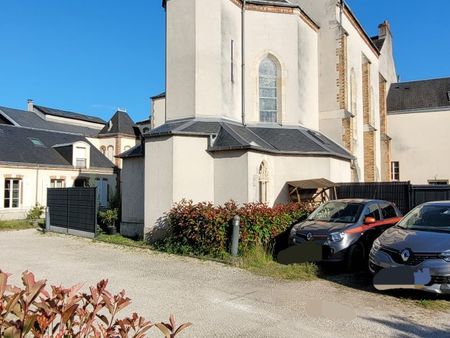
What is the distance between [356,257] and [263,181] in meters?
5.38

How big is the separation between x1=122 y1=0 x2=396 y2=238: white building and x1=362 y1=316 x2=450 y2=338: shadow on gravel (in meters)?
7.40

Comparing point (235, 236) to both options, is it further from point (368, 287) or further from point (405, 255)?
point (405, 255)

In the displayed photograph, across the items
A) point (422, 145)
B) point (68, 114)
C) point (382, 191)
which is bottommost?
point (382, 191)

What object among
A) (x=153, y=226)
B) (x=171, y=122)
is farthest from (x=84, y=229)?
Result: (x=171, y=122)

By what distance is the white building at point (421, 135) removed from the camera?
29266 millimetres

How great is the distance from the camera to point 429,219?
7.77 meters

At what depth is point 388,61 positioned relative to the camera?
33781 mm

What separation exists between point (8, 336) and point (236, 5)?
16.8 m

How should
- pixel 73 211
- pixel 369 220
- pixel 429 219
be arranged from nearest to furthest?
1. pixel 429 219
2. pixel 369 220
3. pixel 73 211

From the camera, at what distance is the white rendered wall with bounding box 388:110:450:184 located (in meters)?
29.2

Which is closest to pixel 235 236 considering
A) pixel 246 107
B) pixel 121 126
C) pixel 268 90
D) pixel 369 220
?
pixel 369 220

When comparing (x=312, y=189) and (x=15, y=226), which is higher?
(x=312, y=189)

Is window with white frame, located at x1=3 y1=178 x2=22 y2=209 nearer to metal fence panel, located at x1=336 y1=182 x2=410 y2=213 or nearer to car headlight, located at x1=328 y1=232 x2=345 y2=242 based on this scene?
metal fence panel, located at x1=336 y1=182 x2=410 y2=213

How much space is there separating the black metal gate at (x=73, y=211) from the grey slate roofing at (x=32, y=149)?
7.77 meters
